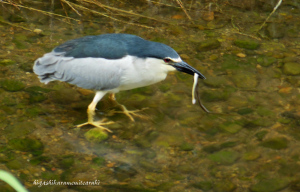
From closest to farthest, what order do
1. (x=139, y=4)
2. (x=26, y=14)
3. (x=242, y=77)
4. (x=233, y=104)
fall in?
(x=233, y=104)
(x=242, y=77)
(x=26, y=14)
(x=139, y=4)

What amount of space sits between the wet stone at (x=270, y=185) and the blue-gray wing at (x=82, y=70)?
197 cm

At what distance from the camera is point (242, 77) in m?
5.84

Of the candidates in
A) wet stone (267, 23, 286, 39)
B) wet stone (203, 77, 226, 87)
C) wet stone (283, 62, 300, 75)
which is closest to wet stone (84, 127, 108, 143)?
wet stone (203, 77, 226, 87)

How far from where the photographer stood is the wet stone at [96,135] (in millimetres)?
4734

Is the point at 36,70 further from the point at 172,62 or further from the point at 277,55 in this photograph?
the point at 277,55

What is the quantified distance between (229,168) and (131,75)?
1.55m

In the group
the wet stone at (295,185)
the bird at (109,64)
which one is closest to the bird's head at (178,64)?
the bird at (109,64)

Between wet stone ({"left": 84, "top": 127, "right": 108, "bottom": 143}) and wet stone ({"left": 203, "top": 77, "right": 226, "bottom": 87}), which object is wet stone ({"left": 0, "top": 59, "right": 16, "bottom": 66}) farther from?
wet stone ({"left": 203, "top": 77, "right": 226, "bottom": 87})

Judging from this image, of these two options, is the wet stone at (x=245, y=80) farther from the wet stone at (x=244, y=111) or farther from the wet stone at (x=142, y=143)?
the wet stone at (x=142, y=143)

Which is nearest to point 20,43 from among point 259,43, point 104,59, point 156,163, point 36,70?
point 36,70

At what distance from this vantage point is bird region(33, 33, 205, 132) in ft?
15.3

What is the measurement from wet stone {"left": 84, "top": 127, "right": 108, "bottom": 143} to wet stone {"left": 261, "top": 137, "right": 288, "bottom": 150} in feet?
6.19

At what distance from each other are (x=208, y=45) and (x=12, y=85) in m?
3.13

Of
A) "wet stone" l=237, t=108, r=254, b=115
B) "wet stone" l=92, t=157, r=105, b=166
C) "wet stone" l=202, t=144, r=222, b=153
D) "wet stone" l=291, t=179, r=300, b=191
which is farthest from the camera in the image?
"wet stone" l=237, t=108, r=254, b=115
